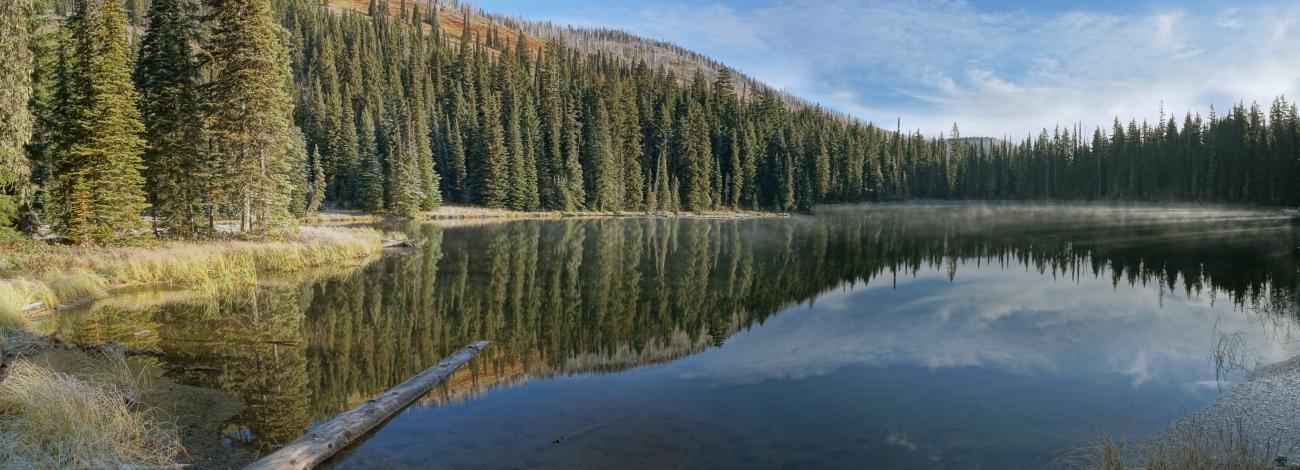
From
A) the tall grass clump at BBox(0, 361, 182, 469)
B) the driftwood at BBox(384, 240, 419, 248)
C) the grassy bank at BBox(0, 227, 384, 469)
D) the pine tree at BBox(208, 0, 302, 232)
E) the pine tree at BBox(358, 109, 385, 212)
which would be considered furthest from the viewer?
the pine tree at BBox(358, 109, 385, 212)

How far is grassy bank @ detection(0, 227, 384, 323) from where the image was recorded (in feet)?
54.2

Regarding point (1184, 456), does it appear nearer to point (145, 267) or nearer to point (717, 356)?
point (717, 356)

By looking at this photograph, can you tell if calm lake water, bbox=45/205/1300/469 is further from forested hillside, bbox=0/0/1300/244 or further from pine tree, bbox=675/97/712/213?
pine tree, bbox=675/97/712/213

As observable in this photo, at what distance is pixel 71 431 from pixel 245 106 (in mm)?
26250

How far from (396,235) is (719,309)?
2982 cm

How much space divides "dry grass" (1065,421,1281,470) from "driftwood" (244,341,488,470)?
8875 millimetres

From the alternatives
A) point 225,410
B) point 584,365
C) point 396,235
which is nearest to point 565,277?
point 584,365

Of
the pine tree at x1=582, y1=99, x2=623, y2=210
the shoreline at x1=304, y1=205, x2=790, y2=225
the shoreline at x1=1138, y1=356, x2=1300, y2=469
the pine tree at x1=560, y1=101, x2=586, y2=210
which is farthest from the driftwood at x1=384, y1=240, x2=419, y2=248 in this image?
the pine tree at x1=582, y1=99, x2=623, y2=210

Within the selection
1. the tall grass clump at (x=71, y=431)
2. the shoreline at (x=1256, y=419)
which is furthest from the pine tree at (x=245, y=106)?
the shoreline at (x=1256, y=419)

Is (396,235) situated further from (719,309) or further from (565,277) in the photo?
(719,309)

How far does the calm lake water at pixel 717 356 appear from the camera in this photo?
355 inches

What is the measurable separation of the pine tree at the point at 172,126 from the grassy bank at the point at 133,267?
9.46 ft

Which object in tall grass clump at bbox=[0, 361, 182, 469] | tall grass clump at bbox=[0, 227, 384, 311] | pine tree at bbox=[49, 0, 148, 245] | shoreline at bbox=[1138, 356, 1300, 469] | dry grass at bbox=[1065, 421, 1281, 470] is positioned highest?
pine tree at bbox=[49, 0, 148, 245]

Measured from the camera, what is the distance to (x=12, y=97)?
21.7 meters
